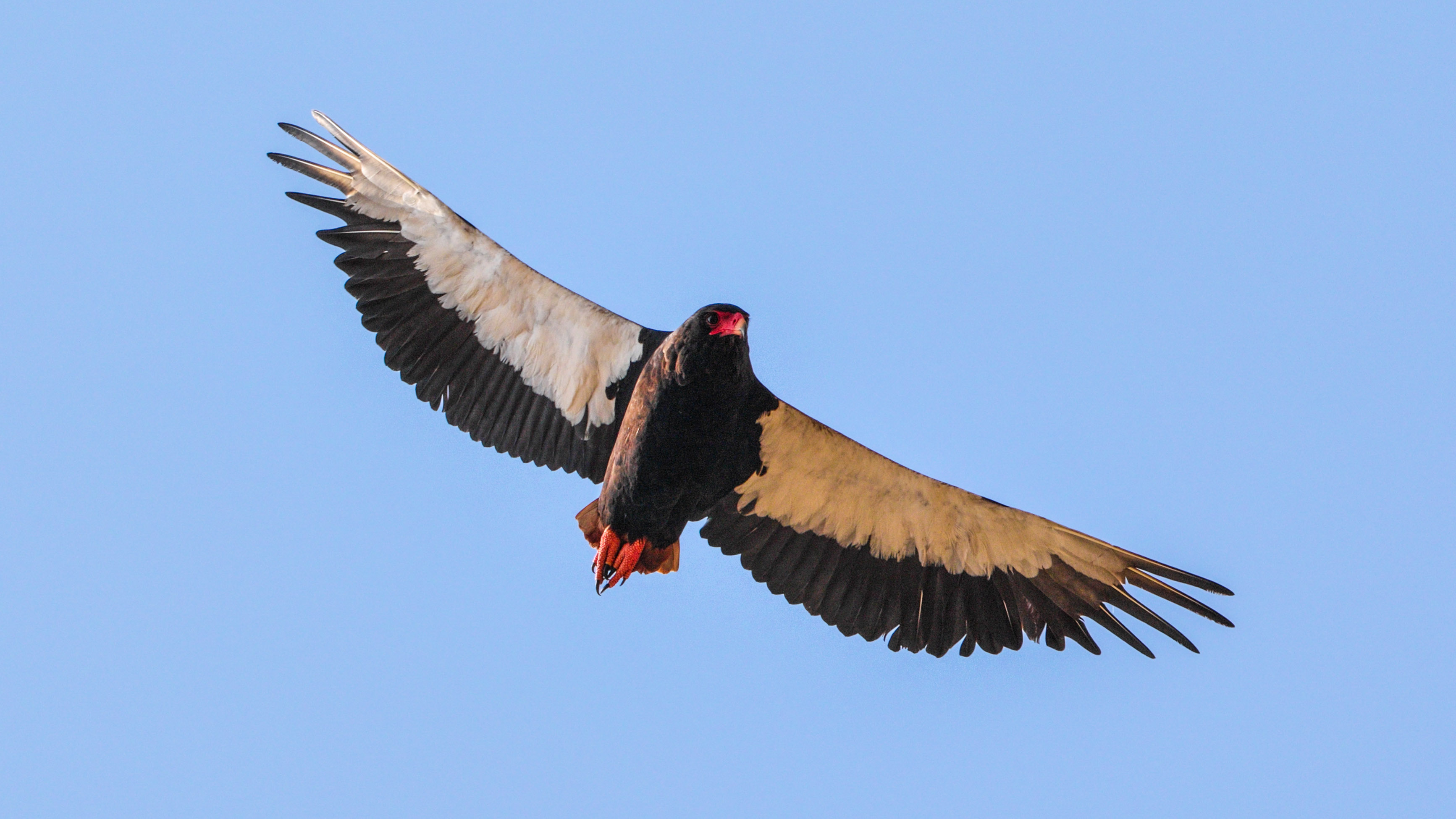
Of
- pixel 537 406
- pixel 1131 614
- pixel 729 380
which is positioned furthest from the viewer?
pixel 537 406

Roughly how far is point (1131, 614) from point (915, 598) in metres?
1.55

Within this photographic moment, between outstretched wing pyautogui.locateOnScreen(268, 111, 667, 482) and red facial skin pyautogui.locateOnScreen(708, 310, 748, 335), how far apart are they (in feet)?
4.04

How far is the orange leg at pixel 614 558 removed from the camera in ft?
31.4

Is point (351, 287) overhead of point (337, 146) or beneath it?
beneath

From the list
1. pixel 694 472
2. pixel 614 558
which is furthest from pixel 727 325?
pixel 614 558

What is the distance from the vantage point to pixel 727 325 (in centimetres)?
862

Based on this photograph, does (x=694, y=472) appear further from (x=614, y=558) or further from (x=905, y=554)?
(x=905, y=554)

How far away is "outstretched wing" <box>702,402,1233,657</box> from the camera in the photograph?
9.81 meters

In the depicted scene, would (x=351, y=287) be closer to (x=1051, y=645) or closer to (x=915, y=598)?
(x=915, y=598)

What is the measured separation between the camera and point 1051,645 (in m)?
9.95

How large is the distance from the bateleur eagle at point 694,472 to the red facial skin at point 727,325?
0.70 metres

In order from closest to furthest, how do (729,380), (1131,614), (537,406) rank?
(729,380) → (1131,614) → (537,406)

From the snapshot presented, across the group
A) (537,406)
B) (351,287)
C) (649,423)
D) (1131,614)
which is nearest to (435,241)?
(351,287)

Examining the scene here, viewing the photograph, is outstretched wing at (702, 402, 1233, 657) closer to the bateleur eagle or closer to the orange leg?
the bateleur eagle
